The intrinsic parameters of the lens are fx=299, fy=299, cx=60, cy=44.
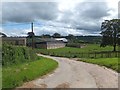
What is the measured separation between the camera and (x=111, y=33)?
3469 inches

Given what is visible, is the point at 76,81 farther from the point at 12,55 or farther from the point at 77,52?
the point at 77,52

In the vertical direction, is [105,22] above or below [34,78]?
above

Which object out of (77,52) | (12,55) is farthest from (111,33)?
(12,55)

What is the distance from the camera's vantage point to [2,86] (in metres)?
17.3

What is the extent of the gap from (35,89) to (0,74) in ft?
13.6

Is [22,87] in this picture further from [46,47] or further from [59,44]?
[59,44]

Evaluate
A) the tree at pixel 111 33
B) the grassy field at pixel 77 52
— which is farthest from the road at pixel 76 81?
the tree at pixel 111 33

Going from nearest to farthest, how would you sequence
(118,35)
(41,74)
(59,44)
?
(41,74) → (118,35) → (59,44)

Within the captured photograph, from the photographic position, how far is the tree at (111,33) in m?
87.4

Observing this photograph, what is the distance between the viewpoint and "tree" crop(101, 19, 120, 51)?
87.4m

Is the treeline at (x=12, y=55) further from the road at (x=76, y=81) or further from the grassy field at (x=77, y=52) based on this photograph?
the grassy field at (x=77, y=52)

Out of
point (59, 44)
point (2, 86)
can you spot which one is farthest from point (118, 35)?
point (2, 86)

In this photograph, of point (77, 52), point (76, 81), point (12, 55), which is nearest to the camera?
→ point (76, 81)

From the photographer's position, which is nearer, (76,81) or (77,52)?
(76,81)
